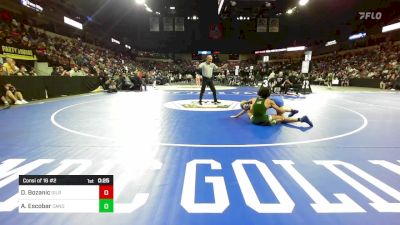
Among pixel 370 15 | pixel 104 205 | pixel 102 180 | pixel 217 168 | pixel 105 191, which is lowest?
pixel 217 168

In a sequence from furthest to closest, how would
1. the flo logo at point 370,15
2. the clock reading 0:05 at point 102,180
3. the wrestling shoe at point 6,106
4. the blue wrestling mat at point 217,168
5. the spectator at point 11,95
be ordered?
the flo logo at point 370,15
the spectator at point 11,95
the wrestling shoe at point 6,106
the blue wrestling mat at point 217,168
the clock reading 0:05 at point 102,180

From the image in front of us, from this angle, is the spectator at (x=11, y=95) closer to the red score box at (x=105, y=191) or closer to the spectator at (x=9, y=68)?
the spectator at (x=9, y=68)

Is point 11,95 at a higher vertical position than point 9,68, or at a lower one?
lower

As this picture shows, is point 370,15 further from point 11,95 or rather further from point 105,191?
point 105,191

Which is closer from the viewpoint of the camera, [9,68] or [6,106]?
[6,106]

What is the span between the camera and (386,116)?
8.41 metres

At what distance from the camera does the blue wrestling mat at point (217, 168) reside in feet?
8.43

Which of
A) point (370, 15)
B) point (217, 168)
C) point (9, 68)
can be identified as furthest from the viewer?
point (370, 15)

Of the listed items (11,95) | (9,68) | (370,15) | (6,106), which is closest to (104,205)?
(6,106)

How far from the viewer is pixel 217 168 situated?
12.2 ft

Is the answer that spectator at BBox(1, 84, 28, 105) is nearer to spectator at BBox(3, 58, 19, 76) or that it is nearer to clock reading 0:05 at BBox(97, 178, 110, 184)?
spectator at BBox(3, 58, 19, 76)

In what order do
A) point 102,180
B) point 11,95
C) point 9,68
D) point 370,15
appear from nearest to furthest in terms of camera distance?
point 102,180 → point 11,95 → point 9,68 → point 370,15

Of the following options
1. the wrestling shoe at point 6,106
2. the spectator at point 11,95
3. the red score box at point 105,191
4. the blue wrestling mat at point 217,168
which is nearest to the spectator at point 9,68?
the spectator at point 11,95

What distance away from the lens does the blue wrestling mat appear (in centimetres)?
257
